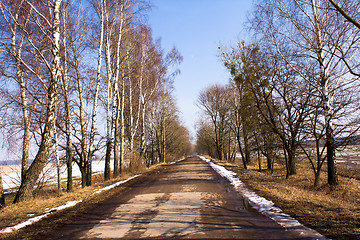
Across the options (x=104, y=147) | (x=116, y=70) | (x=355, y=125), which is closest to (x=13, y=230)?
(x=104, y=147)

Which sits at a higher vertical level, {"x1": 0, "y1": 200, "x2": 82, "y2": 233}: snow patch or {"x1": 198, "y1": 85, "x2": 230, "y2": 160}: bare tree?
{"x1": 198, "y1": 85, "x2": 230, "y2": 160}: bare tree

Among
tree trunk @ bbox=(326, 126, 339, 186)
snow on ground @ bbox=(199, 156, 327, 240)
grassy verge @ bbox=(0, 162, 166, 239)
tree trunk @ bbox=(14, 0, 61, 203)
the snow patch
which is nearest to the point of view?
snow on ground @ bbox=(199, 156, 327, 240)

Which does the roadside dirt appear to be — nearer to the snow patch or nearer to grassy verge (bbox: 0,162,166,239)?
grassy verge (bbox: 0,162,166,239)

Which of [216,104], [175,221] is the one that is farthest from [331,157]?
[216,104]

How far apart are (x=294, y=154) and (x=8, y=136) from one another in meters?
15.2

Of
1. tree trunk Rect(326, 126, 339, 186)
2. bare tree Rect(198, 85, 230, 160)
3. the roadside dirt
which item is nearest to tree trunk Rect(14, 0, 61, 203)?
the roadside dirt

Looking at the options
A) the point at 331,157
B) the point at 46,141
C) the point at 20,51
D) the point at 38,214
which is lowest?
the point at 38,214

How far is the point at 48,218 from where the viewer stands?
532cm

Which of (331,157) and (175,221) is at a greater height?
(331,157)

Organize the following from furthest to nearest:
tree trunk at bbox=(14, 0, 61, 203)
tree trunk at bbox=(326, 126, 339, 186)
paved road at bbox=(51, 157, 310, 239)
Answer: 1. tree trunk at bbox=(326, 126, 339, 186)
2. tree trunk at bbox=(14, 0, 61, 203)
3. paved road at bbox=(51, 157, 310, 239)

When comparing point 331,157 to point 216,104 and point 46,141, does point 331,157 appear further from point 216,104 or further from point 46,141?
point 216,104

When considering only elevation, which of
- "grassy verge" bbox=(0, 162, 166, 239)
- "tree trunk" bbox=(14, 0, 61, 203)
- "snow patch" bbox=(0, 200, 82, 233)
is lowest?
"grassy verge" bbox=(0, 162, 166, 239)

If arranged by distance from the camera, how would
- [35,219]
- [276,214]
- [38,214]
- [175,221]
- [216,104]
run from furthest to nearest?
1. [216,104]
2. [38,214]
3. [35,219]
4. [276,214]
5. [175,221]

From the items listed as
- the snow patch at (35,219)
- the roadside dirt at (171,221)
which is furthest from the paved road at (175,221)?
the snow patch at (35,219)
